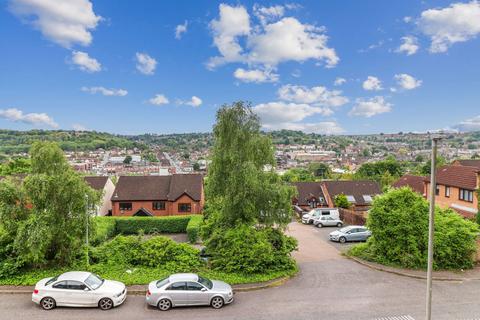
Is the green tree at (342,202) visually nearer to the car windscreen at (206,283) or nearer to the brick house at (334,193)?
the brick house at (334,193)

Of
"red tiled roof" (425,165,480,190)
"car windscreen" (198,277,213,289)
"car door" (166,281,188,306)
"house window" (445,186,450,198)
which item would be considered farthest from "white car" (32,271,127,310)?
"house window" (445,186,450,198)

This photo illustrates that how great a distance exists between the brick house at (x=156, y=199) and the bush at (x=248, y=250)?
22.3 m

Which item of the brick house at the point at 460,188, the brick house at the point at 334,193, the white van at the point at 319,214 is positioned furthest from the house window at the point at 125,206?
the brick house at the point at 460,188

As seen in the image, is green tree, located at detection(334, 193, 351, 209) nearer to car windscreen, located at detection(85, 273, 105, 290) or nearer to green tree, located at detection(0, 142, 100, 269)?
green tree, located at detection(0, 142, 100, 269)

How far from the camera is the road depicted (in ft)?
46.5

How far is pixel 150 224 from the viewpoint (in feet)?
119

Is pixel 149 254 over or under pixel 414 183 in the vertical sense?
under

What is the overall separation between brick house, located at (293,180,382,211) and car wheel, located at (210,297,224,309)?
34.8 meters

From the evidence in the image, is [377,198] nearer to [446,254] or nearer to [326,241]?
[446,254]

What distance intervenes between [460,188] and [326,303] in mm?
26761

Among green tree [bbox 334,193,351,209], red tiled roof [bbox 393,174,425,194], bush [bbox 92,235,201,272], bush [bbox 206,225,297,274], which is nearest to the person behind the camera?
bush [bbox 206,225,297,274]

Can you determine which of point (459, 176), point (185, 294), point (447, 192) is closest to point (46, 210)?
point (185, 294)

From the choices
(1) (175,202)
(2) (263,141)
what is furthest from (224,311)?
(1) (175,202)

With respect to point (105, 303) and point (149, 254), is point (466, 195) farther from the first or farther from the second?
point (105, 303)
